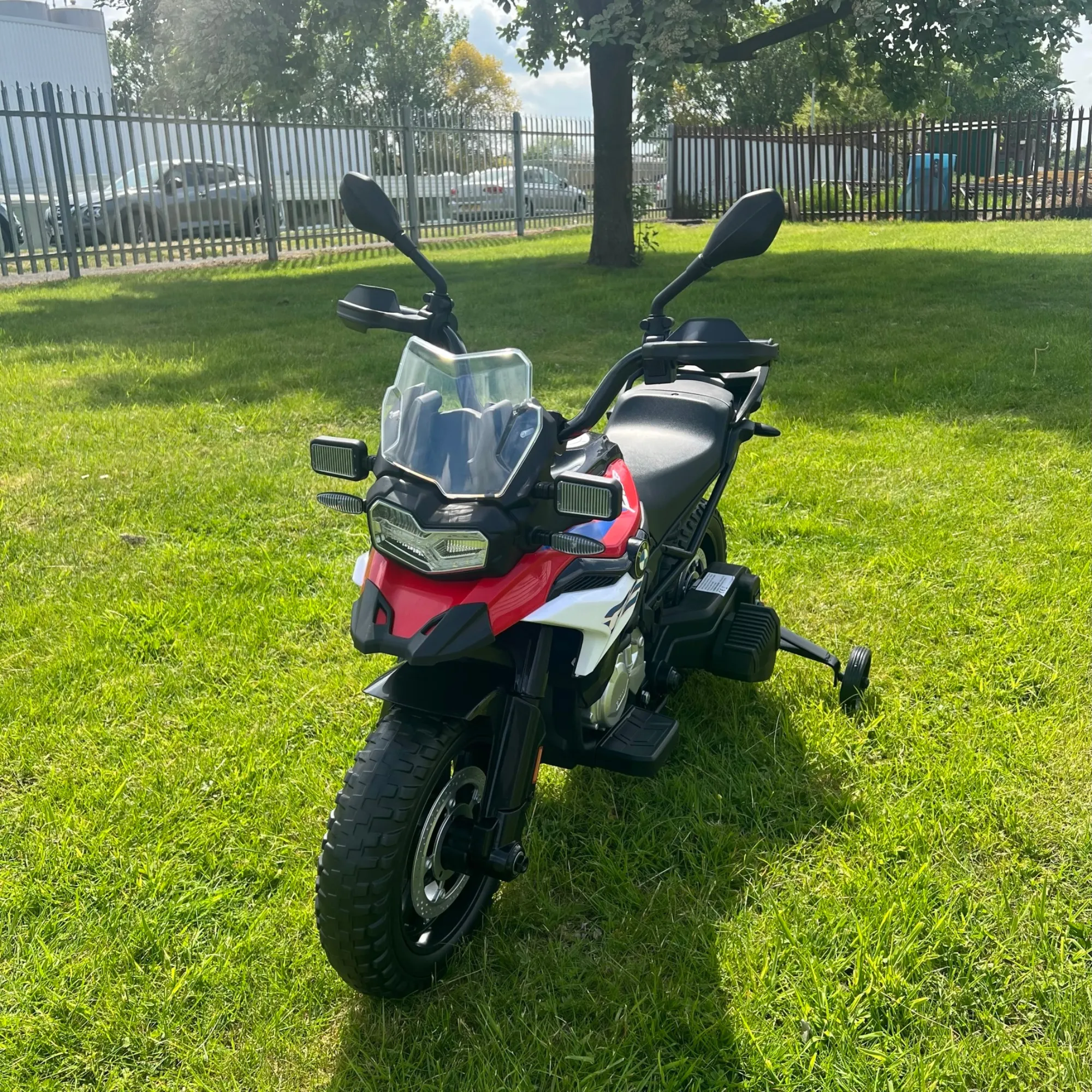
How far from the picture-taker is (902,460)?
16.4 ft

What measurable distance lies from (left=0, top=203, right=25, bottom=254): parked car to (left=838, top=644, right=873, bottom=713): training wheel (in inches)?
523

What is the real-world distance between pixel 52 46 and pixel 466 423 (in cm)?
2592

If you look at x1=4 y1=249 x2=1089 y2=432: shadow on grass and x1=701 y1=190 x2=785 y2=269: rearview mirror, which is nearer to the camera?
x1=701 y1=190 x2=785 y2=269: rearview mirror

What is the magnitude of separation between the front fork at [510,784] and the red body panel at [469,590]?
0.11 m

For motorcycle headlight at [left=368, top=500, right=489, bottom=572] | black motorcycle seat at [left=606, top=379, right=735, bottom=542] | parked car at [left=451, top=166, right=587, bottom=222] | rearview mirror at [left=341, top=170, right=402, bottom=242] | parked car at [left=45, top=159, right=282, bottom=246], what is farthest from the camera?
parked car at [left=451, top=166, right=587, bottom=222]

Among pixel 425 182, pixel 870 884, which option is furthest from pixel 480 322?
pixel 425 182

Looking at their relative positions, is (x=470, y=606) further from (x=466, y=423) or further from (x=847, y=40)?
(x=847, y=40)

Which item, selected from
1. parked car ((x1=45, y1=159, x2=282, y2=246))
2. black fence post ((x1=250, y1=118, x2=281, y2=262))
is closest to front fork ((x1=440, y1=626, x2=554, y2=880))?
parked car ((x1=45, y1=159, x2=282, y2=246))

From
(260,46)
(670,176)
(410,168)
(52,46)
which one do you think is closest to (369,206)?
(260,46)

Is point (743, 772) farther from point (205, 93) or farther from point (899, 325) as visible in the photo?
point (205, 93)

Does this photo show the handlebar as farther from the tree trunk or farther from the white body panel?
the tree trunk

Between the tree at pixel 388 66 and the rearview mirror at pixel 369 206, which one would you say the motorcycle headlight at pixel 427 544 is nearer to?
the rearview mirror at pixel 369 206

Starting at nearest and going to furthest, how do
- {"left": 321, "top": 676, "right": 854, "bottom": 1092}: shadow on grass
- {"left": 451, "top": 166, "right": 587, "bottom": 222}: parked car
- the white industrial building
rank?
{"left": 321, "top": 676, "right": 854, "bottom": 1092}: shadow on grass < {"left": 451, "top": 166, "right": 587, "bottom": 222}: parked car < the white industrial building

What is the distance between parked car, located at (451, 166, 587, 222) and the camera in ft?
60.6
